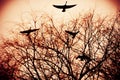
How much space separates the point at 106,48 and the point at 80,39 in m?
2.44

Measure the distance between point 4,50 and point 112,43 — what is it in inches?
342

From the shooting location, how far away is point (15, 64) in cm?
2839

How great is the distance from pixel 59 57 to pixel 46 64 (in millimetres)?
1178

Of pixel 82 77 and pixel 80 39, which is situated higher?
pixel 80 39

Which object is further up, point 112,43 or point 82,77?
point 112,43

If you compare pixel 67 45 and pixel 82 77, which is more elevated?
pixel 67 45

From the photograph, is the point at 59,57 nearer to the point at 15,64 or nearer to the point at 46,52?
the point at 46,52

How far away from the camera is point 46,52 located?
28391 millimetres

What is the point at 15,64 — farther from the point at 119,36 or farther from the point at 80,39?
the point at 119,36

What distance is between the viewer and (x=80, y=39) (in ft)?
98.4

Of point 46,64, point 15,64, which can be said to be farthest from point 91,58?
point 15,64

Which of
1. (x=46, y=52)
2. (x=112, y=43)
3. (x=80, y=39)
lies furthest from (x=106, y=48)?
(x=46, y=52)

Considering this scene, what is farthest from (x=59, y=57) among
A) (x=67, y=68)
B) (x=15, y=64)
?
(x=15, y=64)

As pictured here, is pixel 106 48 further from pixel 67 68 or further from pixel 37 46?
pixel 37 46
